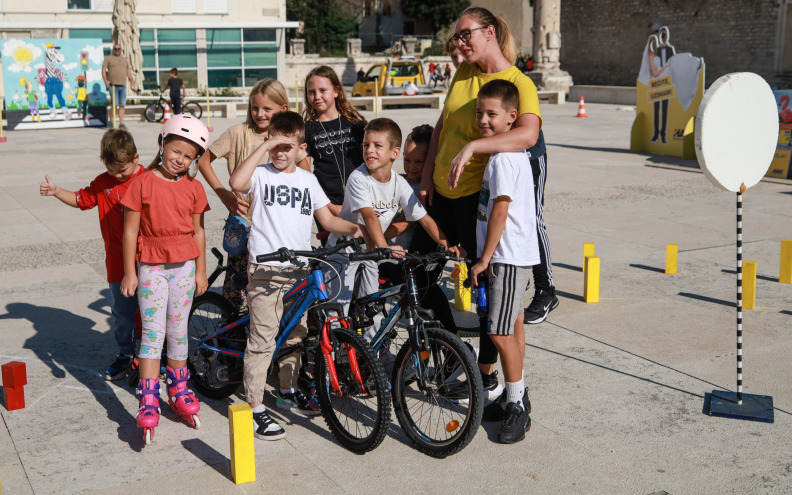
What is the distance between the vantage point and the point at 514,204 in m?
4.18

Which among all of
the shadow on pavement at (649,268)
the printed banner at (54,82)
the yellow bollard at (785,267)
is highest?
the printed banner at (54,82)

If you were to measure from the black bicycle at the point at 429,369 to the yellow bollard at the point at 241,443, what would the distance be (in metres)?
0.77

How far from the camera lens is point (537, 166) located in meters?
5.77

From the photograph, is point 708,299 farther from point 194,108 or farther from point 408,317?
point 194,108

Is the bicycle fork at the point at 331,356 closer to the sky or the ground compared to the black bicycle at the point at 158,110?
closer to the ground

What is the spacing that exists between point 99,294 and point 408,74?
2921cm

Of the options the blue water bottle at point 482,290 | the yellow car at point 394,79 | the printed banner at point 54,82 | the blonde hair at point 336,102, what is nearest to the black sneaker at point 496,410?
the blue water bottle at point 482,290

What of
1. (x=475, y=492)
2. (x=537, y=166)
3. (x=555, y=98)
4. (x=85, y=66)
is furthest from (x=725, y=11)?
(x=475, y=492)

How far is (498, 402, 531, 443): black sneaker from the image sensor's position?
421 centimetres

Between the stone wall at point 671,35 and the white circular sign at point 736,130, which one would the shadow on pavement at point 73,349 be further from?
the stone wall at point 671,35

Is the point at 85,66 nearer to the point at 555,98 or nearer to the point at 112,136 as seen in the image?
the point at 555,98

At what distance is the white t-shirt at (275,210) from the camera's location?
4316 millimetres

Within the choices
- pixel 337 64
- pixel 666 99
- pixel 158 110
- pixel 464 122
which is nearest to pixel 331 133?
pixel 464 122

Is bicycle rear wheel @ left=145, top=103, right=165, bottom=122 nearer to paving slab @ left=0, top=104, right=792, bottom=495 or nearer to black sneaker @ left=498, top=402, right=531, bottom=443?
paving slab @ left=0, top=104, right=792, bottom=495
